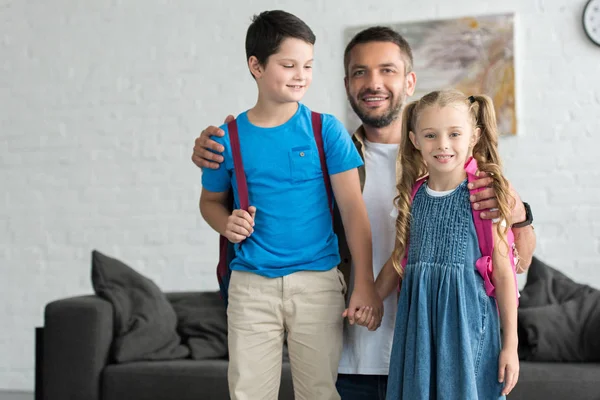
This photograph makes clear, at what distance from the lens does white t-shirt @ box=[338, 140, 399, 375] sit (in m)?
1.92

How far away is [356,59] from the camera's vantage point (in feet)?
6.77

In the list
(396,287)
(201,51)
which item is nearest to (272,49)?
(396,287)

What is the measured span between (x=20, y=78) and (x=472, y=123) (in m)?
3.84

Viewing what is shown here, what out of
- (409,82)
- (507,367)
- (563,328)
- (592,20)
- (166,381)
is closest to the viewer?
(507,367)

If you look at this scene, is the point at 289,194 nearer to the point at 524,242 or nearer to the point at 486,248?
the point at 486,248

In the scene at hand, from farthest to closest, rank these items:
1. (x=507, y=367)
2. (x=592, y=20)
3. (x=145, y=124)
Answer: (x=145, y=124)
(x=592, y=20)
(x=507, y=367)

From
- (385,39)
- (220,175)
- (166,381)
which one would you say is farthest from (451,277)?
(166,381)

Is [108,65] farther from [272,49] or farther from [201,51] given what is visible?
[272,49]

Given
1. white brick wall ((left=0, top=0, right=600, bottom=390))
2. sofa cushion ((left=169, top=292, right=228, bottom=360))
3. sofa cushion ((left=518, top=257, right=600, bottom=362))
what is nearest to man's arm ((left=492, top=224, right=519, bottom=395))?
sofa cushion ((left=518, top=257, right=600, bottom=362))

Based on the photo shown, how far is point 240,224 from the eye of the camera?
5.69 ft

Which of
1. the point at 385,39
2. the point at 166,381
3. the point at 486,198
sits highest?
the point at 385,39

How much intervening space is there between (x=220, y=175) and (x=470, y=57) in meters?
2.54

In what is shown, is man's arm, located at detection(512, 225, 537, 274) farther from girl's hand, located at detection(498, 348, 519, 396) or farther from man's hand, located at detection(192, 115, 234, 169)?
man's hand, located at detection(192, 115, 234, 169)

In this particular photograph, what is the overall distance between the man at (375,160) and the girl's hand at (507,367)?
0.31m
